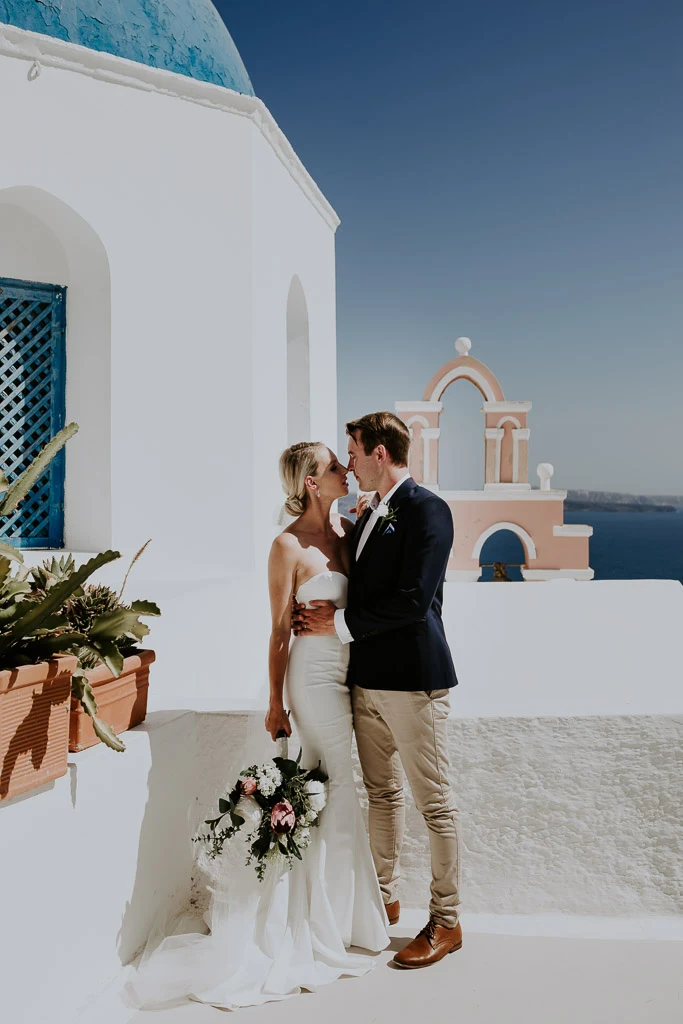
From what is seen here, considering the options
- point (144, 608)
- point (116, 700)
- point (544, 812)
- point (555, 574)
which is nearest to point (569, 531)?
point (555, 574)

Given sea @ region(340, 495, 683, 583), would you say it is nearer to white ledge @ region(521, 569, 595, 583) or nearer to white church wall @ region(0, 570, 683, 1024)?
white ledge @ region(521, 569, 595, 583)

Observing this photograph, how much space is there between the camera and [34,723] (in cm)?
219

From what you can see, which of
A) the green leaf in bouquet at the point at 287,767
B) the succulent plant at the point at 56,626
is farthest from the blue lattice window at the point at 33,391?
the green leaf in bouquet at the point at 287,767

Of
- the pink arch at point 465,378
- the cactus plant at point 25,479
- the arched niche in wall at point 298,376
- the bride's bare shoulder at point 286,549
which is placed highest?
the pink arch at point 465,378

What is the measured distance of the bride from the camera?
2514 mm

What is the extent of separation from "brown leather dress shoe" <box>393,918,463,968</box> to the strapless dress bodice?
3.89 ft

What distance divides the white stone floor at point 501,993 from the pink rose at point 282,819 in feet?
1.67

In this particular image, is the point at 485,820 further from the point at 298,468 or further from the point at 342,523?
the point at 298,468

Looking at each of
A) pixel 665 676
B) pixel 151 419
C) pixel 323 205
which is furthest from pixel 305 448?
pixel 323 205

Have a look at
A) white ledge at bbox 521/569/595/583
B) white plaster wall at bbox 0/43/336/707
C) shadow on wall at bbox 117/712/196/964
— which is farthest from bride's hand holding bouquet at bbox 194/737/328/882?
white ledge at bbox 521/569/595/583

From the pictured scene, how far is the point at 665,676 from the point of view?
19.3 feet

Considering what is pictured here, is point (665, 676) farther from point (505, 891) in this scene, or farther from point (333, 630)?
point (333, 630)

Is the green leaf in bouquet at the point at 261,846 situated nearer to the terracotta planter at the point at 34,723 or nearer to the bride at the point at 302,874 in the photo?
the bride at the point at 302,874

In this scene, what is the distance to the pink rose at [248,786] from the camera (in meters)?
2.69
